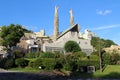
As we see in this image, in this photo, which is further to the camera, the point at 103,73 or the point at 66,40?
the point at 66,40

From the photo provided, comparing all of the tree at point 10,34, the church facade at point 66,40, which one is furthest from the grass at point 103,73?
the tree at point 10,34

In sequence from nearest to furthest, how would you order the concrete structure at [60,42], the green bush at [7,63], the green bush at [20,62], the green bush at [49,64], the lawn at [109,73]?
the lawn at [109,73], the green bush at [49,64], the green bush at [20,62], the green bush at [7,63], the concrete structure at [60,42]

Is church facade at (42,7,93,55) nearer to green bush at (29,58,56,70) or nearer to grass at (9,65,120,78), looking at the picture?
green bush at (29,58,56,70)

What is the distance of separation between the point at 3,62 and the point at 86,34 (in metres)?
62.3

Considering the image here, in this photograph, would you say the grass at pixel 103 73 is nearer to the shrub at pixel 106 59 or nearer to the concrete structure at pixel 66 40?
the shrub at pixel 106 59

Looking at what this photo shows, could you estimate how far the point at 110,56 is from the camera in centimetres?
6084

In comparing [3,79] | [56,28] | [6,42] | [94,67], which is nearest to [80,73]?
[94,67]

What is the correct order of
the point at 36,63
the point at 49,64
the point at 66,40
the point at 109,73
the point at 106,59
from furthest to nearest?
the point at 66,40
the point at 106,59
the point at 36,63
the point at 49,64
the point at 109,73

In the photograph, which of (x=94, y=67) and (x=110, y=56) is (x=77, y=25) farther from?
(x=94, y=67)

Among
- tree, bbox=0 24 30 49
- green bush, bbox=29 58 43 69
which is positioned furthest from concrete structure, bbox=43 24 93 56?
green bush, bbox=29 58 43 69

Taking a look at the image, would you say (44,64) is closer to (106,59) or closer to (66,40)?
(106,59)

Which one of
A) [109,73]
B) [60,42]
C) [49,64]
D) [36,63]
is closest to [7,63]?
[36,63]

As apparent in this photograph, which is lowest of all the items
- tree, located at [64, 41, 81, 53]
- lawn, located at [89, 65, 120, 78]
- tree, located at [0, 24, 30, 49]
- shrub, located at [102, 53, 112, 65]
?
lawn, located at [89, 65, 120, 78]

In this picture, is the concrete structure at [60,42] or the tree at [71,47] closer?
the tree at [71,47]
